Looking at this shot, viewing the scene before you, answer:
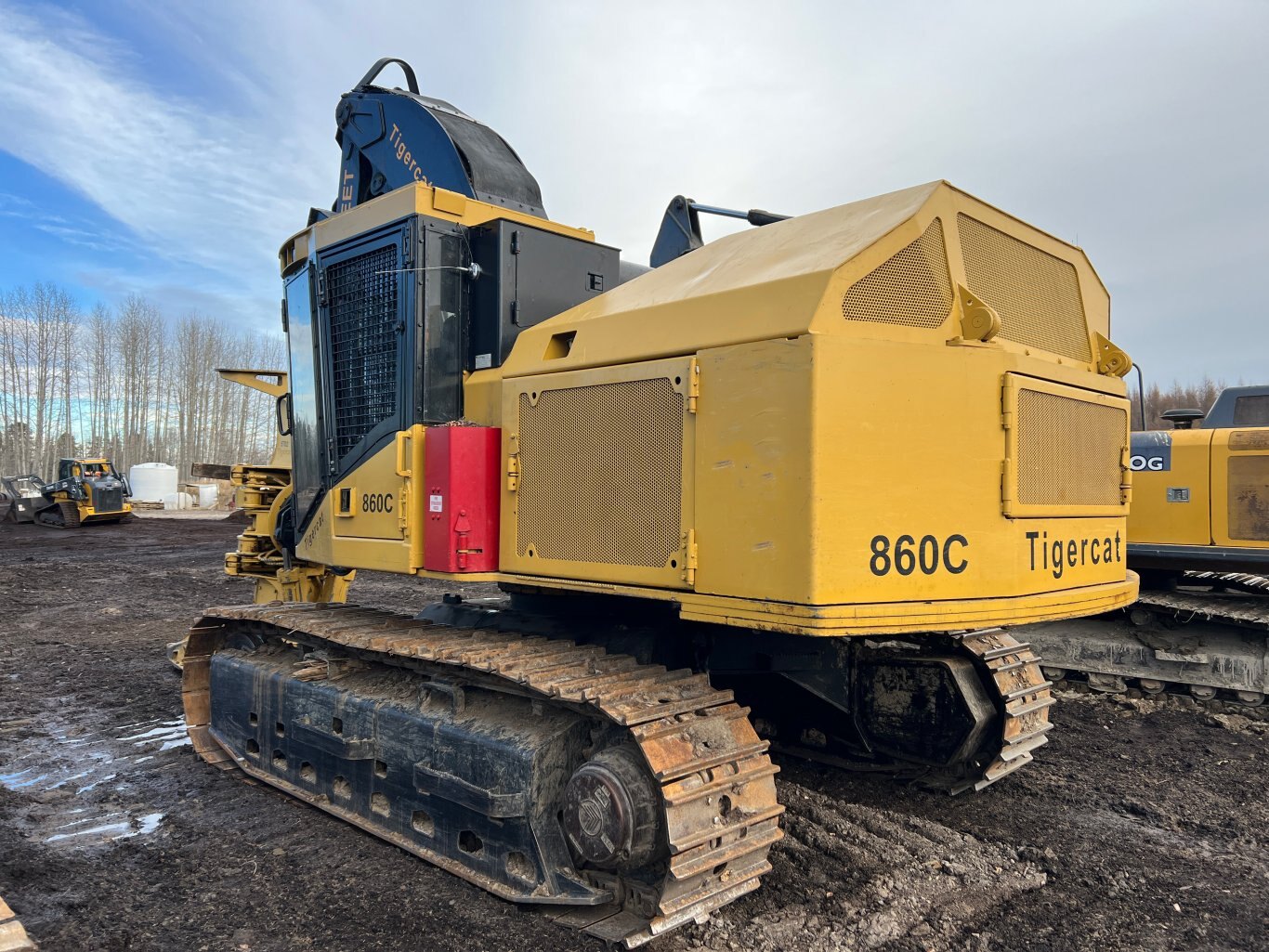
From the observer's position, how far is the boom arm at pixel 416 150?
509 centimetres

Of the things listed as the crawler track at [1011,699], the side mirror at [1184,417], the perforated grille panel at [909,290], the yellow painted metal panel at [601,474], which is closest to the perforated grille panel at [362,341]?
the yellow painted metal panel at [601,474]

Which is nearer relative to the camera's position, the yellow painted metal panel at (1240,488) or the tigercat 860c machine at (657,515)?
the tigercat 860c machine at (657,515)

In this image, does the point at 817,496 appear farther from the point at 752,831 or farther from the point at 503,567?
the point at 503,567

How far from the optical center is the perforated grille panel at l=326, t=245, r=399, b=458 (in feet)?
15.3

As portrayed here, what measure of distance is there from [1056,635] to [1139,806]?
367cm

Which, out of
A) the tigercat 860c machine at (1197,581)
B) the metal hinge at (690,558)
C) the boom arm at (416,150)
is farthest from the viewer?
the tigercat 860c machine at (1197,581)

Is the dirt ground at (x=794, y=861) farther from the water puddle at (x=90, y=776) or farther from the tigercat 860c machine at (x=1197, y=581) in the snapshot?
the tigercat 860c machine at (x=1197, y=581)

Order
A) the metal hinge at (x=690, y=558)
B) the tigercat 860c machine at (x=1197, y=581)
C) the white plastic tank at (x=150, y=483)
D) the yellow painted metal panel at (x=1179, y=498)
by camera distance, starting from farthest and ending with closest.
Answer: the white plastic tank at (x=150, y=483) → the yellow painted metal panel at (x=1179, y=498) → the tigercat 860c machine at (x=1197, y=581) → the metal hinge at (x=690, y=558)

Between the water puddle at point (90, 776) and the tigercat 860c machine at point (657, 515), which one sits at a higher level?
the tigercat 860c machine at point (657, 515)

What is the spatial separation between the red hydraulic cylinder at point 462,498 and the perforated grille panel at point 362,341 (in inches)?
23.9

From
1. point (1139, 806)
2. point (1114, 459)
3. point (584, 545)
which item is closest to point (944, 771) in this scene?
point (1139, 806)

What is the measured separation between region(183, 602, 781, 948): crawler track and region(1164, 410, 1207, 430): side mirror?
719cm

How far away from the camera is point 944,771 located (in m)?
4.97

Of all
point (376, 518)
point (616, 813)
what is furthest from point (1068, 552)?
point (376, 518)
